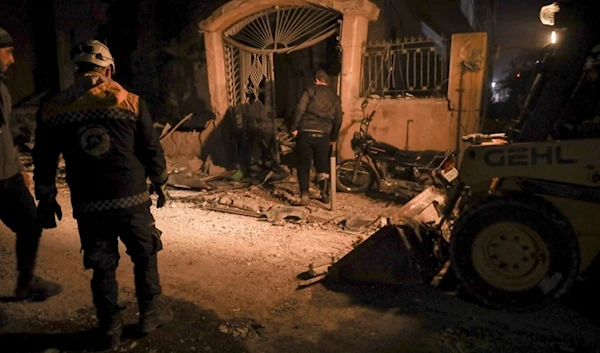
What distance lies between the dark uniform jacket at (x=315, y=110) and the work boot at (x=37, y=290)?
4189 mm

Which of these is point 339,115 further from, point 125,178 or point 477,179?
point 125,178

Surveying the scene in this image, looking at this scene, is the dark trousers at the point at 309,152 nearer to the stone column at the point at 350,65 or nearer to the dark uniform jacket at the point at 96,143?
the stone column at the point at 350,65

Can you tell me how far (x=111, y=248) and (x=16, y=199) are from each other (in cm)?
113

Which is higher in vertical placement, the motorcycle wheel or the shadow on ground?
the motorcycle wheel

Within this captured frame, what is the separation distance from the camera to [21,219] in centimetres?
370

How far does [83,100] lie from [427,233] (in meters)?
2.99

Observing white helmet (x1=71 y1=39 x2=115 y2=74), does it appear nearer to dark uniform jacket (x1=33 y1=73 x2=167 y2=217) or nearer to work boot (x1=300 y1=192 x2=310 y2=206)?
dark uniform jacket (x1=33 y1=73 x2=167 y2=217)

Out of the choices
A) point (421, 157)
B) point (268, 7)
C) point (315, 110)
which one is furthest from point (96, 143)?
point (268, 7)

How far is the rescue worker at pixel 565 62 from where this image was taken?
345cm

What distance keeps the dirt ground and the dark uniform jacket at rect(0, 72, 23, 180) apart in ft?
3.53

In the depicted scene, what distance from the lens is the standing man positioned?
23.8ft

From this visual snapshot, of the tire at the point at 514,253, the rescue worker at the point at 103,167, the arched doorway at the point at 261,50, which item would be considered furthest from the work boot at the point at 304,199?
the rescue worker at the point at 103,167

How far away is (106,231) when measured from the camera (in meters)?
3.05

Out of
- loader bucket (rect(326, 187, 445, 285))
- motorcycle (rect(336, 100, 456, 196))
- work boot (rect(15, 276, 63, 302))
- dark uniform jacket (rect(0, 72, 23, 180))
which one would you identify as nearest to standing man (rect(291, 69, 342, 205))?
motorcycle (rect(336, 100, 456, 196))
